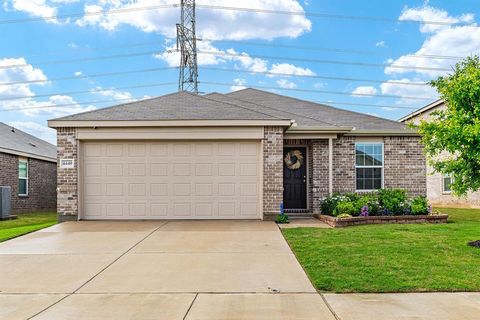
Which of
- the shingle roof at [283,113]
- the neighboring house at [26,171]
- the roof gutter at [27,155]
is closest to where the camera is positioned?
the shingle roof at [283,113]

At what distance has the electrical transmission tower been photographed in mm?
29906

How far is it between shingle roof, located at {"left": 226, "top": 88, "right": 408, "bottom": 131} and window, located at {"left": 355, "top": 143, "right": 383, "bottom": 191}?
70cm

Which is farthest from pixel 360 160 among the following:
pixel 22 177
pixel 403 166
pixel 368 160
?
pixel 22 177

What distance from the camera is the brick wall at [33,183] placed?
1823 cm

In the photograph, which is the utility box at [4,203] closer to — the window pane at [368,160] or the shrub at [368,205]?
the shrub at [368,205]

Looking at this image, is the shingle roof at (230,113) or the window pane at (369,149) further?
the window pane at (369,149)

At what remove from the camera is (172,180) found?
13.3 m

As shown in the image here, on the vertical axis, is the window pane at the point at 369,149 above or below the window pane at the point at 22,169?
above

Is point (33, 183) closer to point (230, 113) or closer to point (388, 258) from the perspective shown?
point (230, 113)

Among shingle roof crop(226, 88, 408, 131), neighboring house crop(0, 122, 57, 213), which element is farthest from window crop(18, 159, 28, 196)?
shingle roof crop(226, 88, 408, 131)

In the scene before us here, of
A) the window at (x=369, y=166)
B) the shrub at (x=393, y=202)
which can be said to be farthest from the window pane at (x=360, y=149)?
the shrub at (x=393, y=202)

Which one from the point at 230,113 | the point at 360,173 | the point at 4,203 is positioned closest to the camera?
the point at 230,113

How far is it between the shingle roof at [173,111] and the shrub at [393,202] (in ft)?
13.2

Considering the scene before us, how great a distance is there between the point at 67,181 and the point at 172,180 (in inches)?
124
